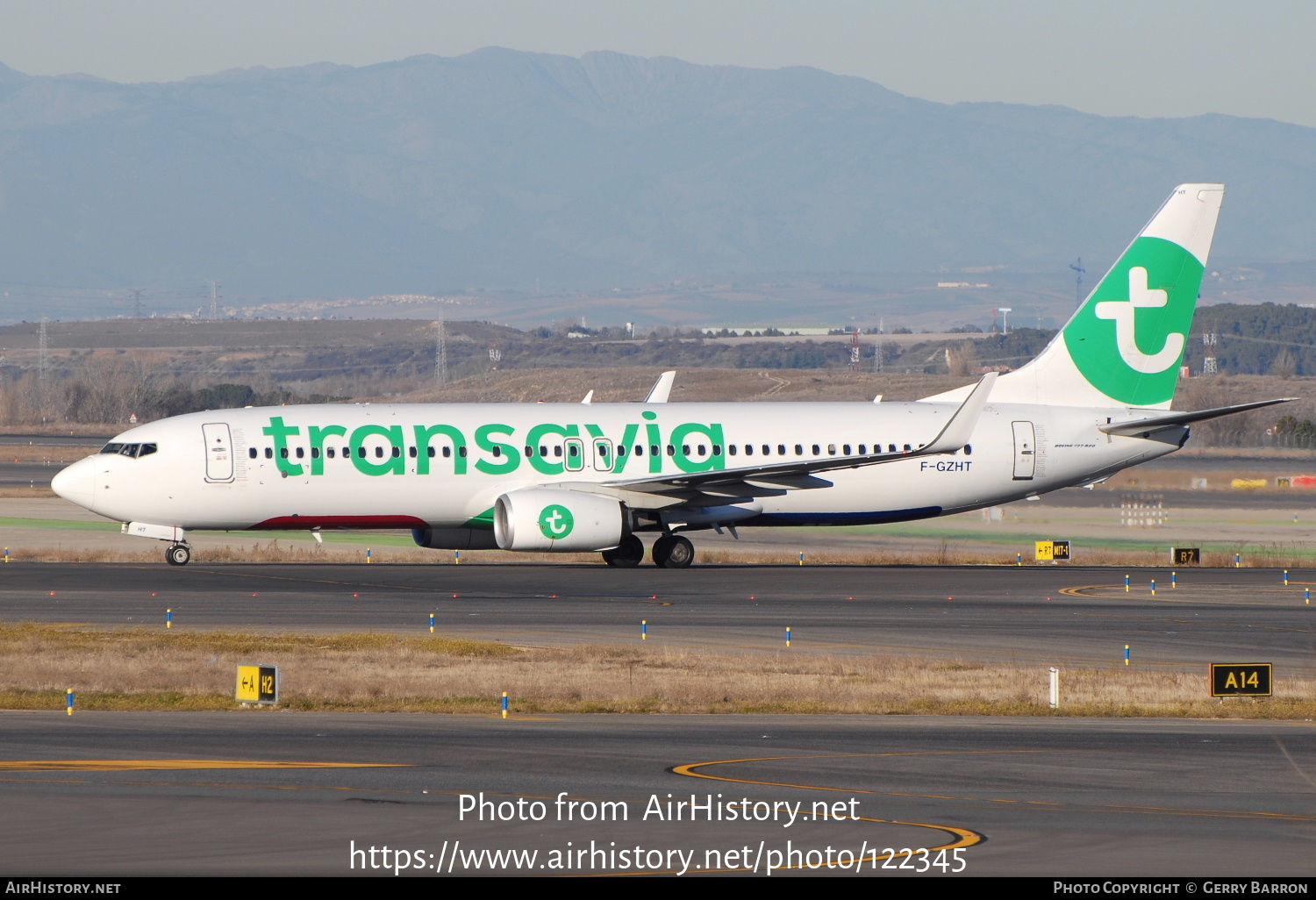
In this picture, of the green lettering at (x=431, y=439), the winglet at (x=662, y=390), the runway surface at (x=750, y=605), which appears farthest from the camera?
the winglet at (x=662, y=390)

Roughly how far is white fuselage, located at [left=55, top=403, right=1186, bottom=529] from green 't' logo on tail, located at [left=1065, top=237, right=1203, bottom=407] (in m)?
1.22

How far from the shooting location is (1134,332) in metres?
46.8

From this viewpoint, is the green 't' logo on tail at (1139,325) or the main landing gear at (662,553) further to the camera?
the green 't' logo on tail at (1139,325)

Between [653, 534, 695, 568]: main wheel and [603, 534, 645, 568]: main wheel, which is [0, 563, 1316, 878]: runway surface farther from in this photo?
[603, 534, 645, 568]: main wheel

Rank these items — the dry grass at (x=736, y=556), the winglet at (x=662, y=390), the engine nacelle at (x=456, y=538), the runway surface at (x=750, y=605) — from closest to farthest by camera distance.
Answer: the runway surface at (x=750, y=605)
the engine nacelle at (x=456, y=538)
the dry grass at (x=736, y=556)
the winglet at (x=662, y=390)

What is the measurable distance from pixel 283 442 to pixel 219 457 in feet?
5.25

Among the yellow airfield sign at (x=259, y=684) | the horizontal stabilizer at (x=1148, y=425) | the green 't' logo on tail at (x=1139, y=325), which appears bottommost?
the yellow airfield sign at (x=259, y=684)

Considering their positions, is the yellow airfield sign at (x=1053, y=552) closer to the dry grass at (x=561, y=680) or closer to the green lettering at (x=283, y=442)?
the dry grass at (x=561, y=680)

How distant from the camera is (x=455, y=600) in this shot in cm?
3625

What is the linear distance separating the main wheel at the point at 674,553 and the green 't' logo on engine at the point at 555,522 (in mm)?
3886

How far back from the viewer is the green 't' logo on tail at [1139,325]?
46.7m

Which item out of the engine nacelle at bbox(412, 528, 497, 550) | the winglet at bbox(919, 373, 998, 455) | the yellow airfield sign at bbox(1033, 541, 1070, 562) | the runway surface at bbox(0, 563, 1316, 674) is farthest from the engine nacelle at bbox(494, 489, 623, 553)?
the yellow airfield sign at bbox(1033, 541, 1070, 562)

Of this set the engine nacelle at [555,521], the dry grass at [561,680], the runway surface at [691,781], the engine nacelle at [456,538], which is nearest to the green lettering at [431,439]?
the engine nacelle at [555,521]

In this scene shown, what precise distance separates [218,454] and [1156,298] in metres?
25.8
